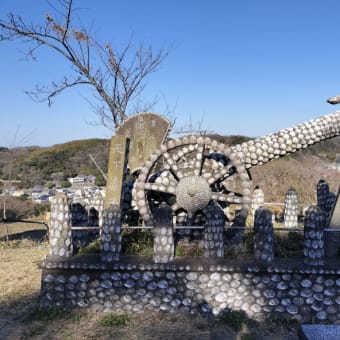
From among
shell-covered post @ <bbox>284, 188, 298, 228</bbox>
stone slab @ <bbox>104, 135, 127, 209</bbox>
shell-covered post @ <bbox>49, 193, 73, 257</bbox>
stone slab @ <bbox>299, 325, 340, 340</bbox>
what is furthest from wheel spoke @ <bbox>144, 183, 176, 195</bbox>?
stone slab @ <bbox>299, 325, 340, 340</bbox>

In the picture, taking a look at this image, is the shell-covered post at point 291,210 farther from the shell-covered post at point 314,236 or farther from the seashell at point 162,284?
the seashell at point 162,284

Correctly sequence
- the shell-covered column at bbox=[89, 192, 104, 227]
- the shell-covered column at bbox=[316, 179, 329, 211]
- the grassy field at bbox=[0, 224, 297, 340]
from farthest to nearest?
the shell-covered column at bbox=[316, 179, 329, 211]
the shell-covered column at bbox=[89, 192, 104, 227]
the grassy field at bbox=[0, 224, 297, 340]

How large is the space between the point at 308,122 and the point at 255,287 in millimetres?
3626

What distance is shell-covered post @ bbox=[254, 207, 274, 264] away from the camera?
5.64m

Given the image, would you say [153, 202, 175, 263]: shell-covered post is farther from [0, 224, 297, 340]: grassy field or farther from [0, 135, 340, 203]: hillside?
[0, 135, 340, 203]: hillside

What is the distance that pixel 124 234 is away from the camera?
7129 mm

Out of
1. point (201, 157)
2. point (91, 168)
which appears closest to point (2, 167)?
point (91, 168)

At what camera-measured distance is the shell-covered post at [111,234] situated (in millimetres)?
5781

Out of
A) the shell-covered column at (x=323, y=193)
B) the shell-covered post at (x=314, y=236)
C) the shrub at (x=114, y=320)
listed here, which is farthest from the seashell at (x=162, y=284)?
the shell-covered column at (x=323, y=193)

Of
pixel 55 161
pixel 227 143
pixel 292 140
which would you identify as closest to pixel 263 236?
pixel 292 140

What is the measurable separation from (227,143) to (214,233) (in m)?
19.8

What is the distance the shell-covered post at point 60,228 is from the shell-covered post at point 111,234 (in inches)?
25.2

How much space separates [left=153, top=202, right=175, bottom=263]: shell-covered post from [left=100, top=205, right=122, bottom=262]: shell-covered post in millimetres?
555

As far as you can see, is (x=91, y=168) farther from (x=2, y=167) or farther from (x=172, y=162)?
(x=172, y=162)
